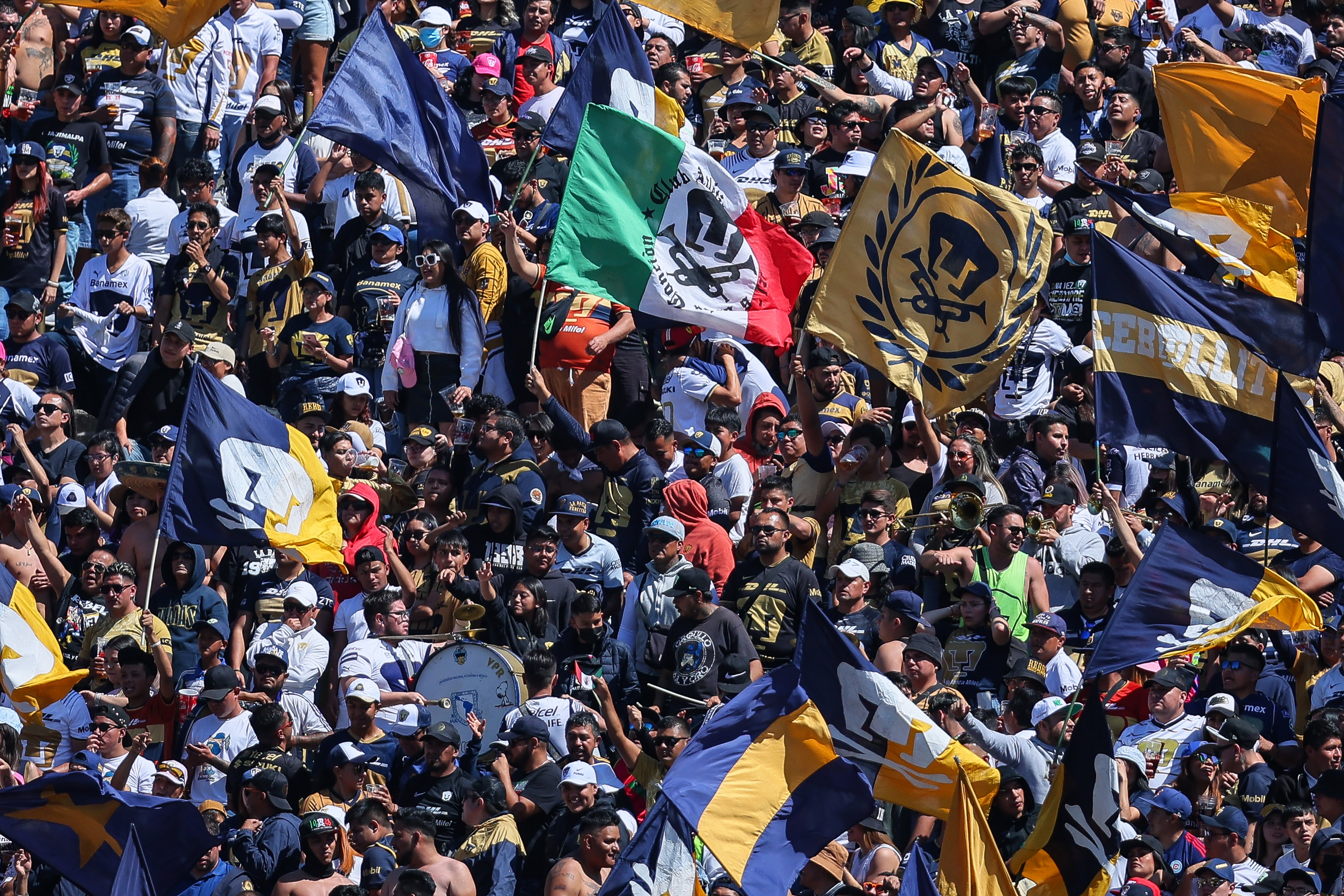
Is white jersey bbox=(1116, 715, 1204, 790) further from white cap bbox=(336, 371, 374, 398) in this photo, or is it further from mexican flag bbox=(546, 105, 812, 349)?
white cap bbox=(336, 371, 374, 398)

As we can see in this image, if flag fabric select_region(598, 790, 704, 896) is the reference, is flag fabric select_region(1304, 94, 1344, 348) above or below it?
above

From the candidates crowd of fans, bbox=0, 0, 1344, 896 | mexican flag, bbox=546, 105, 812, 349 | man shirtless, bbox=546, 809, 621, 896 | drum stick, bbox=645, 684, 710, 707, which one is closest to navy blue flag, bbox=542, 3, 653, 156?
crowd of fans, bbox=0, 0, 1344, 896

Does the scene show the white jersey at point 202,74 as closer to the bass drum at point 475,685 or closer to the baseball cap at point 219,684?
the baseball cap at point 219,684

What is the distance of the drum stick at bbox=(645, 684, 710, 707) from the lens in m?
14.3

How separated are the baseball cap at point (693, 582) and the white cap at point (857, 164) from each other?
14.3ft

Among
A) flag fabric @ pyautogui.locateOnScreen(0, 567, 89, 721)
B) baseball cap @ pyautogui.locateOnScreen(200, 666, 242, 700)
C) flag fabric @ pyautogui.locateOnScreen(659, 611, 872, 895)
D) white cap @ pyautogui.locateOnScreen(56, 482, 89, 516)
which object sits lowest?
white cap @ pyautogui.locateOnScreen(56, 482, 89, 516)

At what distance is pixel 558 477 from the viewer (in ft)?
54.1

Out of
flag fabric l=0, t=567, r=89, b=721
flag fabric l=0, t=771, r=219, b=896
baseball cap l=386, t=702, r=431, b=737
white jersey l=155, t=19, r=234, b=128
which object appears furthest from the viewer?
Answer: white jersey l=155, t=19, r=234, b=128

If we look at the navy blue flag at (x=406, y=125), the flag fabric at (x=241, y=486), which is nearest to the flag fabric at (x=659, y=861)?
the flag fabric at (x=241, y=486)

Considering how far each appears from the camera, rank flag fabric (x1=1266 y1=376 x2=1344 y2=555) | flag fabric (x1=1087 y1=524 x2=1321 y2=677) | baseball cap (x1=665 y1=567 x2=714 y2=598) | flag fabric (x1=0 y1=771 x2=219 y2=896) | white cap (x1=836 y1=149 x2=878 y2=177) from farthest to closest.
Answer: white cap (x1=836 y1=149 x2=878 y2=177), baseball cap (x1=665 y1=567 x2=714 y2=598), flag fabric (x1=0 y1=771 x2=219 y2=896), flag fabric (x1=1266 y1=376 x2=1344 y2=555), flag fabric (x1=1087 y1=524 x2=1321 y2=677)

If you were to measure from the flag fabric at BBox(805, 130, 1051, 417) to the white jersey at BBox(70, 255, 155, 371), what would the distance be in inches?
231

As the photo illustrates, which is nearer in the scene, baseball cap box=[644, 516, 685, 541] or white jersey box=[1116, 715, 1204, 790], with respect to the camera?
white jersey box=[1116, 715, 1204, 790]

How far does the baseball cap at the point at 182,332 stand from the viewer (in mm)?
17812

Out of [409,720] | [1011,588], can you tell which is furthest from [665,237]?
[409,720]
